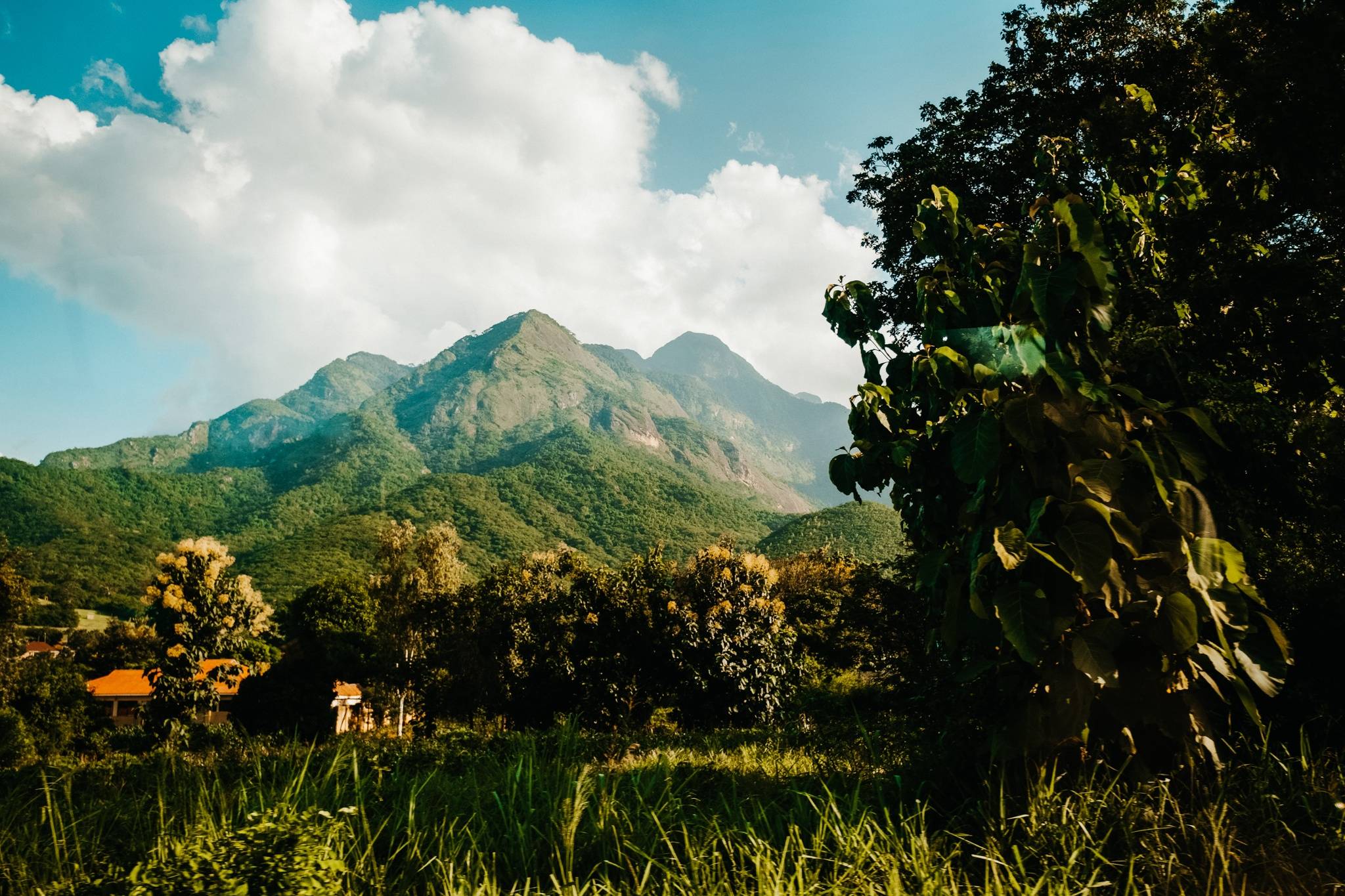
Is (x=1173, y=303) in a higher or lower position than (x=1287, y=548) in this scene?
higher

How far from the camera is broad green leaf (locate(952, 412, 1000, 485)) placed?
8.49ft

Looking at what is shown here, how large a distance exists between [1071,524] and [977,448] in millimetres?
421

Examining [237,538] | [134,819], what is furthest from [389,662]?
[237,538]

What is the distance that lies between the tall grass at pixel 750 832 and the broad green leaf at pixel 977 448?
1147 mm

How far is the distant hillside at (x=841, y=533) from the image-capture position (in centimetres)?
5250

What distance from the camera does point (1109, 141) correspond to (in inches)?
244

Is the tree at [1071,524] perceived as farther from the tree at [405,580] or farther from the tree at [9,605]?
the tree at [405,580]

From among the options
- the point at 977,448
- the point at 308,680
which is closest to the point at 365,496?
the point at 308,680

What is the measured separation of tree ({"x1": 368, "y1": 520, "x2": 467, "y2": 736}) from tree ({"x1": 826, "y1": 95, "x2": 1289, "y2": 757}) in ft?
90.9

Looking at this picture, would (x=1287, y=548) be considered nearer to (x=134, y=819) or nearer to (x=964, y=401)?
(x=964, y=401)

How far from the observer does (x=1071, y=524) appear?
2486mm

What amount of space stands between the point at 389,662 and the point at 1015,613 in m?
31.1

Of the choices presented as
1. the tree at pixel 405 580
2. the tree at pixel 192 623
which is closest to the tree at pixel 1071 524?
the tree at pixel 192 623

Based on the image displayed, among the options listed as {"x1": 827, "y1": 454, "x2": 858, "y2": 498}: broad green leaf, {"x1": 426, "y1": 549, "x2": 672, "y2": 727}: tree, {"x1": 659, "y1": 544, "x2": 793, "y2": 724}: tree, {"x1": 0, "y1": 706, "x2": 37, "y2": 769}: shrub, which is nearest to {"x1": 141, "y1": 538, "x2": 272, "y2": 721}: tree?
{"x1": 426, "y1": 549, "x2": 672, "y2": 727}: tree
